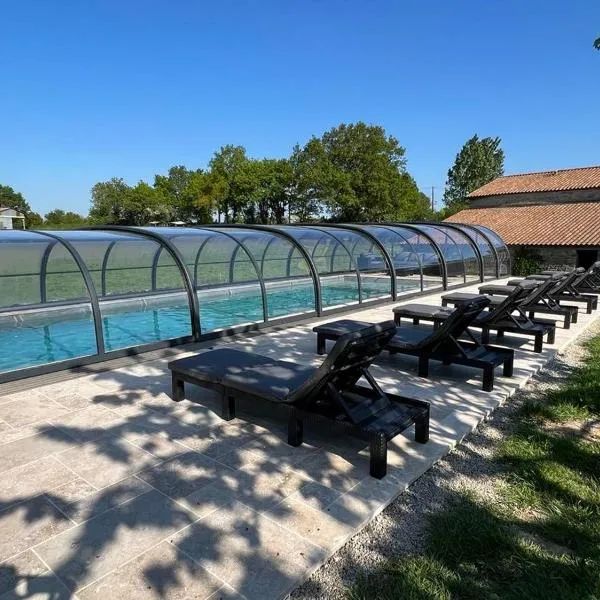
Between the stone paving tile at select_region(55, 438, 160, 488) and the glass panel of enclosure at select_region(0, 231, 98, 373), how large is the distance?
8.72 feet

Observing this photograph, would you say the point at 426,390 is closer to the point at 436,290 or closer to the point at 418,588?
the point at 418,588

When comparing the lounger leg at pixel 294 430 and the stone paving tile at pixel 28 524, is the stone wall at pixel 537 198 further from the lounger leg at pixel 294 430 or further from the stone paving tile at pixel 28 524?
the stone paving tile at pixel 28 524

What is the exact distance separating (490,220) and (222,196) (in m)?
27.0

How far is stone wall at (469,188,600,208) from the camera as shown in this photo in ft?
93.0

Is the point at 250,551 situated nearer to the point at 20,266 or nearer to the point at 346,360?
the point at 346,360

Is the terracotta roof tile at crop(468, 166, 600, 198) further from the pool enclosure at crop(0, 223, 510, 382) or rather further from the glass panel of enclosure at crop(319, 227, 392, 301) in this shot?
the glass panel of enclosure at crop(319, 227, 392, 301)

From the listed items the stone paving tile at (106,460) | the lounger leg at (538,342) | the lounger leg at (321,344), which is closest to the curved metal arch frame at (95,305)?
the stone paving tile at (106,460)

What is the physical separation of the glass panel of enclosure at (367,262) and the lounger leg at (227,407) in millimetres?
7413

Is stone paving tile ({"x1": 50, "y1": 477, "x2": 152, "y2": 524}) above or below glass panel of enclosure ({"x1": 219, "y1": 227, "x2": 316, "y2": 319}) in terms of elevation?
below

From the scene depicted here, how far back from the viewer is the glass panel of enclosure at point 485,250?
59.3 ft

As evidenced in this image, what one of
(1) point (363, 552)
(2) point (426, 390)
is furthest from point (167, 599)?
(2) point (426, 390)

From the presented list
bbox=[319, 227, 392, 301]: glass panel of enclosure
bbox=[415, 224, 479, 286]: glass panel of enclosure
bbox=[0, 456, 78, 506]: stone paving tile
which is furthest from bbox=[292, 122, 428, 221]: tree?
bbox=[0, 456, 78, 506]: stone paving tile

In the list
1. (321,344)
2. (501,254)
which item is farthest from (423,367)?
(501,254)

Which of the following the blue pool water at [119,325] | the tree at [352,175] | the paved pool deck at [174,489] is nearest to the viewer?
the paved pool deck at [174,489]
